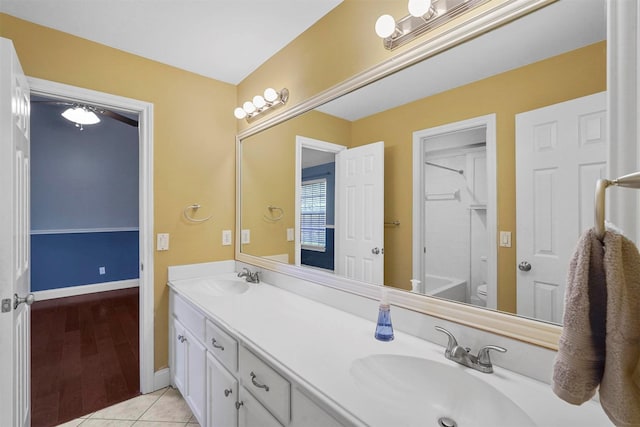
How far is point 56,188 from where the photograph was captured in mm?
4117

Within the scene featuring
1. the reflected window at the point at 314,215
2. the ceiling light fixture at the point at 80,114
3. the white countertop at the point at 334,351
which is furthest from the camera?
the ceiling light fixture at the point at 80,114

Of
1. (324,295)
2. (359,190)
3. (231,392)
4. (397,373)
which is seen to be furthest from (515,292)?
(231,392)

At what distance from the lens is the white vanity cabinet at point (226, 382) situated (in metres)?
0.92

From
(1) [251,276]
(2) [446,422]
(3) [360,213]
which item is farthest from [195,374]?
(2) [446,422]

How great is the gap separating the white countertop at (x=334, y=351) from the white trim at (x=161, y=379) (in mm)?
822

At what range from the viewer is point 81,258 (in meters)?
4.23

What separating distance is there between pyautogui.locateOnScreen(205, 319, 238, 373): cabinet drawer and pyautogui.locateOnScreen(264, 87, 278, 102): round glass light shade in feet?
4.72

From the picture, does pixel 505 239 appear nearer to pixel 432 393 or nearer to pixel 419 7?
pixel 432 393

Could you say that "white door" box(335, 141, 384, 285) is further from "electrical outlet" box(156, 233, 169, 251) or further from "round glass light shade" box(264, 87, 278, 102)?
"electrical outlet" box(156, 233, 169, 251)

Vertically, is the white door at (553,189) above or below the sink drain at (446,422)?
above

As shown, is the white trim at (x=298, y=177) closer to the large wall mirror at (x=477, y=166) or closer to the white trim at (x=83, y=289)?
the large wall mirror at (x=477, y=166)

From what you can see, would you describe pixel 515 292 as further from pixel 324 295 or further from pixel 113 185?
pixel 113 185

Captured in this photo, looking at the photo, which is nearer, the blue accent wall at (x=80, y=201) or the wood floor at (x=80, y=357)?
the wood floor at (x=80, y=357)

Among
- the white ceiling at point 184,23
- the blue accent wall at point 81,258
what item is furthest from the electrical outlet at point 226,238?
the blue accent wall at point 81,258
